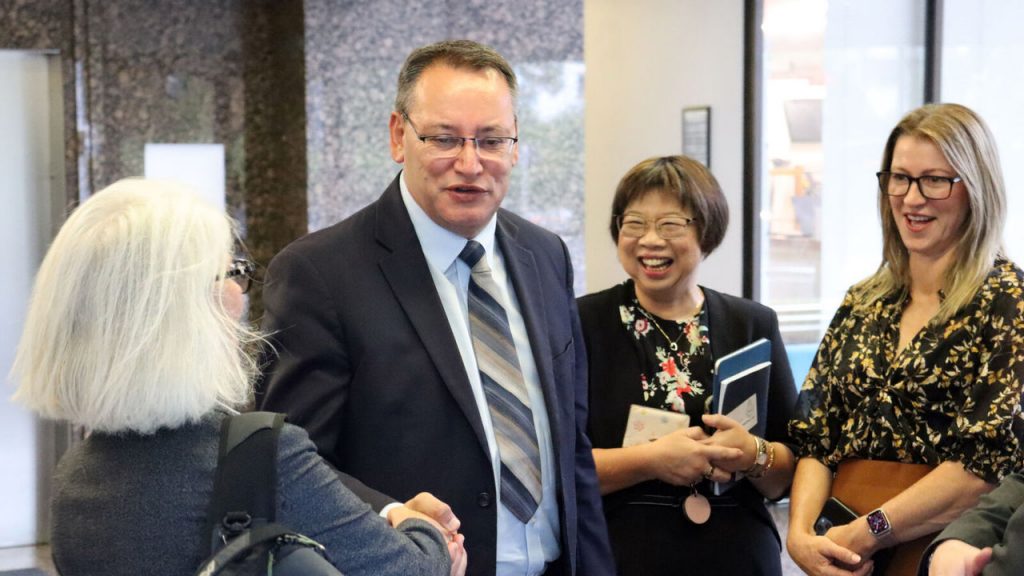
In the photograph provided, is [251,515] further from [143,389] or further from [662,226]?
[662,226]

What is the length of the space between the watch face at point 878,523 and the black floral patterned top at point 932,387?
5.6 inches

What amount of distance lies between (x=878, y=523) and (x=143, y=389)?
172 cm

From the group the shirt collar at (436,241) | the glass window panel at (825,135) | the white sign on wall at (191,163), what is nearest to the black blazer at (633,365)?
the shirt collar at (436,241)

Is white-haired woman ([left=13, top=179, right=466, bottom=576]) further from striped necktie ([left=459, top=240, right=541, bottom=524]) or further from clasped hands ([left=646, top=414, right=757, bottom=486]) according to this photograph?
clasped hands ([left=646, top=414, right=757, bottom=486])

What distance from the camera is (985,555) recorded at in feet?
6.96

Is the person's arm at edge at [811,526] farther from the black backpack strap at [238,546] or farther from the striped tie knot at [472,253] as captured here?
the black backpack strap at [238,546]

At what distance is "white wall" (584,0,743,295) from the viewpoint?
6.04 m

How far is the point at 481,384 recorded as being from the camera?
2309 mm

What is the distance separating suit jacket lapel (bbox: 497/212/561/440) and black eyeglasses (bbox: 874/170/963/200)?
3.00ft

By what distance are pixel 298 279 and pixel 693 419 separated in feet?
4.06

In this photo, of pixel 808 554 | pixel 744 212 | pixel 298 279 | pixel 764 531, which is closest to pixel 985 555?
pixel 808 554

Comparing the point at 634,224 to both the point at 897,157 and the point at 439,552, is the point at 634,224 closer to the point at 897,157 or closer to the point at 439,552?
the point at 897,157

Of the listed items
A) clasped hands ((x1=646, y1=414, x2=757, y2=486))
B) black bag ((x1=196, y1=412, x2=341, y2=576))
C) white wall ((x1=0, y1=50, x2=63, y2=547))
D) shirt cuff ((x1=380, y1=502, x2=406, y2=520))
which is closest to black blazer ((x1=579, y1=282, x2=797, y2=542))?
clasped hands ((x1=646, y1=414, x2=757, y2=486))

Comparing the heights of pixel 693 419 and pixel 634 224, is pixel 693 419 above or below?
below
